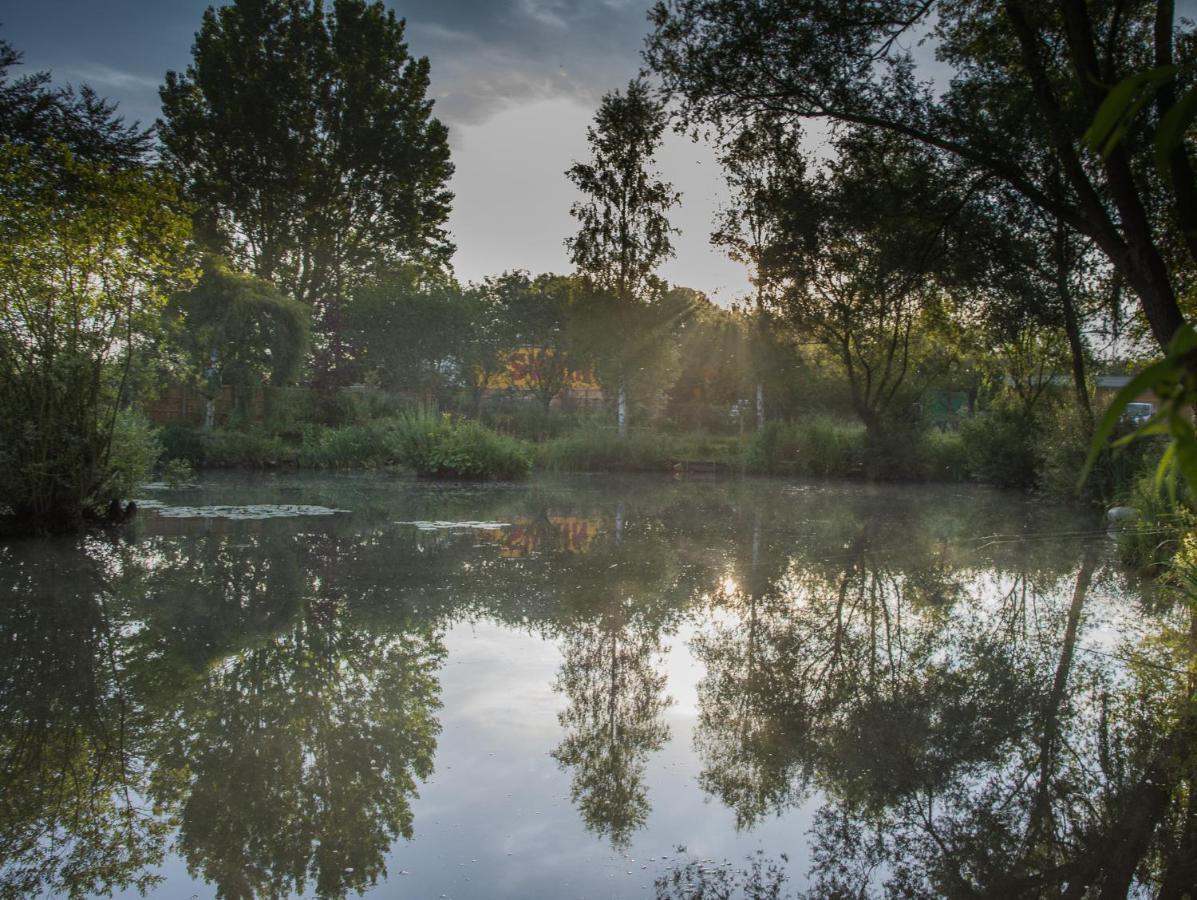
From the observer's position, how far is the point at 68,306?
7938 mm

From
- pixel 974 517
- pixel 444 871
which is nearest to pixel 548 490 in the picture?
pixel 974 517

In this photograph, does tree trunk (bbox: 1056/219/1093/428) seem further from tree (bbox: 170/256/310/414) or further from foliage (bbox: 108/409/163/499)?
tree (bbox: 170/256/310/414)

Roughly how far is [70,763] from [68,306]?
20.4ft

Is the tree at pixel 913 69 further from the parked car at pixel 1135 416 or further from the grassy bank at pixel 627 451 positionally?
the grassy bank at pixel 627 451

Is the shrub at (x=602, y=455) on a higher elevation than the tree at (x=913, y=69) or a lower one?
lower

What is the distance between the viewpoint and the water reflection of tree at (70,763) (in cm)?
245

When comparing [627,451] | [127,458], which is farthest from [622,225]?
[127,458]

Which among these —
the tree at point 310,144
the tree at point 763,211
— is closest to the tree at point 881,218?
the tree at point 763,211

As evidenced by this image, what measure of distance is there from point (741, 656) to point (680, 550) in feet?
12.9

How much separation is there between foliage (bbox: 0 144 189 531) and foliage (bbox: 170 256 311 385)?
1532 cm

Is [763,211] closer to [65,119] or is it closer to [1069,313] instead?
[1069,313]

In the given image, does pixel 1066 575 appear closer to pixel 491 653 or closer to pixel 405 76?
pixel 491 653

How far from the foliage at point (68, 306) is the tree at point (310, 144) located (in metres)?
20.9

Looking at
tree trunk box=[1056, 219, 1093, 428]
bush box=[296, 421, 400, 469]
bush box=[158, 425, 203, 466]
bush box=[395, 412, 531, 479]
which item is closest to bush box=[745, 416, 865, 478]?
tree trunk box=[1056, 219, 1093, 428]
